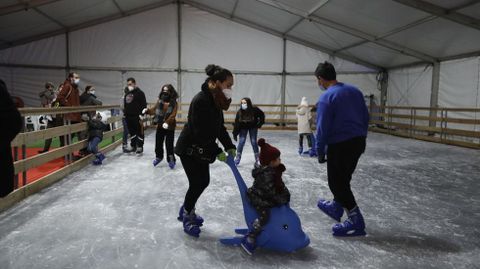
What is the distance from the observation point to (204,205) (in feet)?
12.8

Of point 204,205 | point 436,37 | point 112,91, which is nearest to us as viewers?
point 204,205

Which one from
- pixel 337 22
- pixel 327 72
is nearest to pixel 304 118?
pixel 327 72

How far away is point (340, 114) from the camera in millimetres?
2945

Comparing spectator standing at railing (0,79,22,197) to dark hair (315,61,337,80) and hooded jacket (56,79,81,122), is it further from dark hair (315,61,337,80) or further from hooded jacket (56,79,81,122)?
hooded jacket (56,79,81,122)

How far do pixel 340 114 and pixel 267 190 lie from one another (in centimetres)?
96

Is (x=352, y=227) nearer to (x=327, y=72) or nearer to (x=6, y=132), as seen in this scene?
(x=327, y=72)

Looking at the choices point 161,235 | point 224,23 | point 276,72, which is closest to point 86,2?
point 224,23

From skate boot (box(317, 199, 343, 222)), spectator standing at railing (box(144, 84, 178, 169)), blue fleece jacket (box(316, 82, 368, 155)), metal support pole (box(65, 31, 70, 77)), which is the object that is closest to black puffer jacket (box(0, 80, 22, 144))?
blue fleece jacket (box(316, 82, 368, 155))

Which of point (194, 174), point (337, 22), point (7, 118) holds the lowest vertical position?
point (194, 174)

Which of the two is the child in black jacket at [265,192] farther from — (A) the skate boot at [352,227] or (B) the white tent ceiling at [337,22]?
(B) the white tent ceiling at [337,22]

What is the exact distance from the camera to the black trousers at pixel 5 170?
1.70 m

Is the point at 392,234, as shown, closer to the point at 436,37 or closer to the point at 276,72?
the point at 436,37

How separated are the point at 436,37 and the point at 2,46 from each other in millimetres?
16334

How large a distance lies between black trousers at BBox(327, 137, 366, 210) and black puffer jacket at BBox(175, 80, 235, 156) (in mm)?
1034
